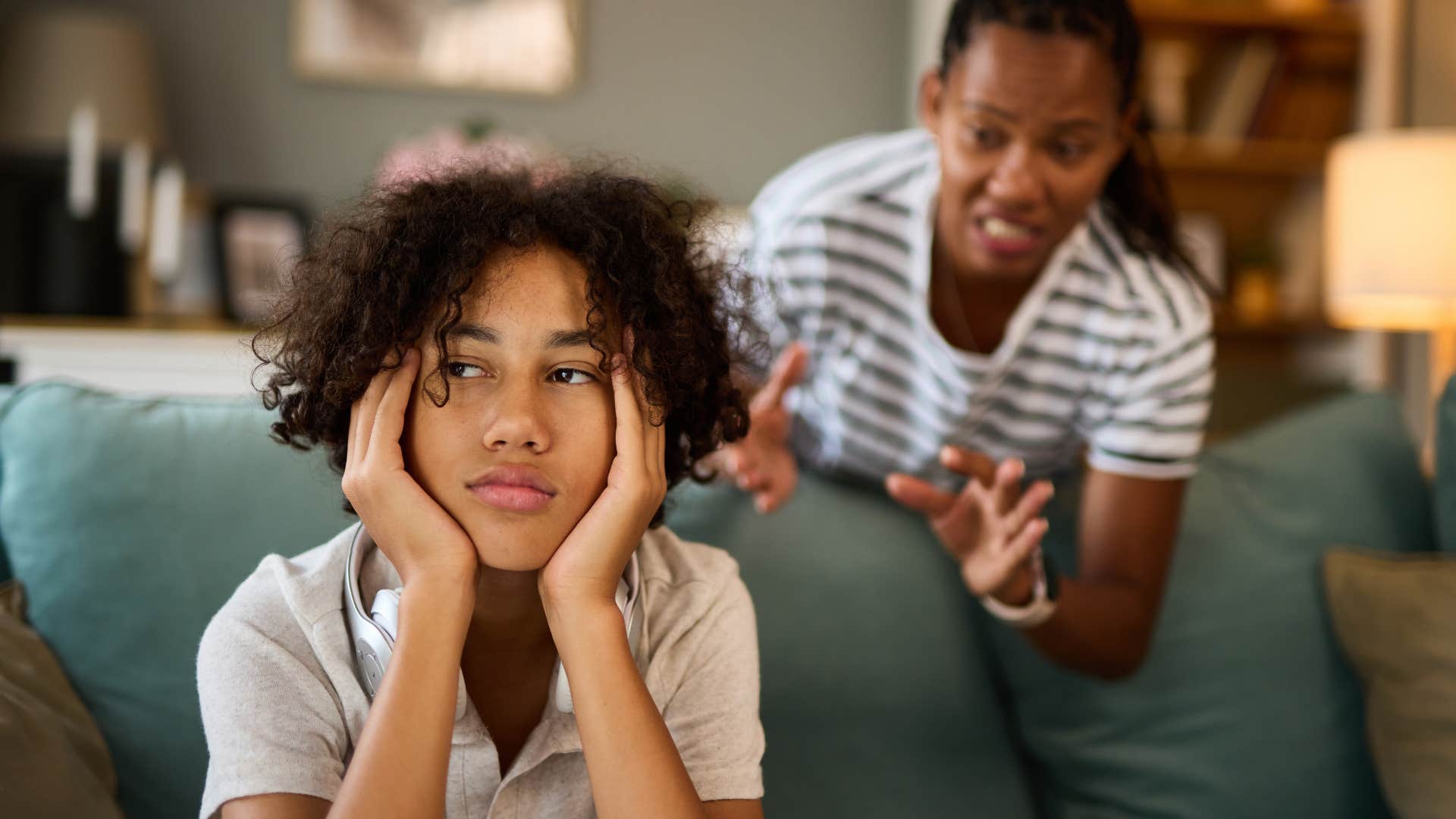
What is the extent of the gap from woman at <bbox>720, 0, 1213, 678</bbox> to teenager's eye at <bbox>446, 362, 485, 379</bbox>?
0.45 meters

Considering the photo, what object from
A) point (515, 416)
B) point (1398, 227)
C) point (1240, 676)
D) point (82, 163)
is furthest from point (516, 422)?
point (82, 163)

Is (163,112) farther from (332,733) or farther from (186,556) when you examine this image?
(332,733)

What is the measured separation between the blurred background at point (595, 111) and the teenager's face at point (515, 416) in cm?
200

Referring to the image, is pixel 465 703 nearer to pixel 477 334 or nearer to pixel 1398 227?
pixel 477 334

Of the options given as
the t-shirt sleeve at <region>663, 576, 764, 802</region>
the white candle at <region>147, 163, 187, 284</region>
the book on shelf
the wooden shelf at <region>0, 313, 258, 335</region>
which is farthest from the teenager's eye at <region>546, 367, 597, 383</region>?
the book on shelf

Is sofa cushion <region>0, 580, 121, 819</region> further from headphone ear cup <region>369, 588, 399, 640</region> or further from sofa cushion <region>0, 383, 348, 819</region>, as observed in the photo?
headphone ear cup <region>369, 588, 399, 640</region>

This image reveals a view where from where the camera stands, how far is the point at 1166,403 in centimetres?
136

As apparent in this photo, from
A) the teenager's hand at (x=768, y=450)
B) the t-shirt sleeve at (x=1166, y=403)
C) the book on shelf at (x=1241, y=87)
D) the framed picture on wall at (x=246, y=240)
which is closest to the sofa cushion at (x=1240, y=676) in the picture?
the t-shirt sleeve at (x=1166, y=403)

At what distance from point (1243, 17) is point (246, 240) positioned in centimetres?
277

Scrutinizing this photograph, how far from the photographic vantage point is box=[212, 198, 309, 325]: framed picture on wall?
3146mm

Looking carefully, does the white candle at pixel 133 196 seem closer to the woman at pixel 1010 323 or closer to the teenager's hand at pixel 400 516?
the woman at pixel 1010 323

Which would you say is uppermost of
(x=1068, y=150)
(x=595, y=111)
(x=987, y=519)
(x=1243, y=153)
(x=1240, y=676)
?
(x=595, y=111)

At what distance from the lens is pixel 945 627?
4.47 feet

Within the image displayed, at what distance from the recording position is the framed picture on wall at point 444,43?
3.34 metres
